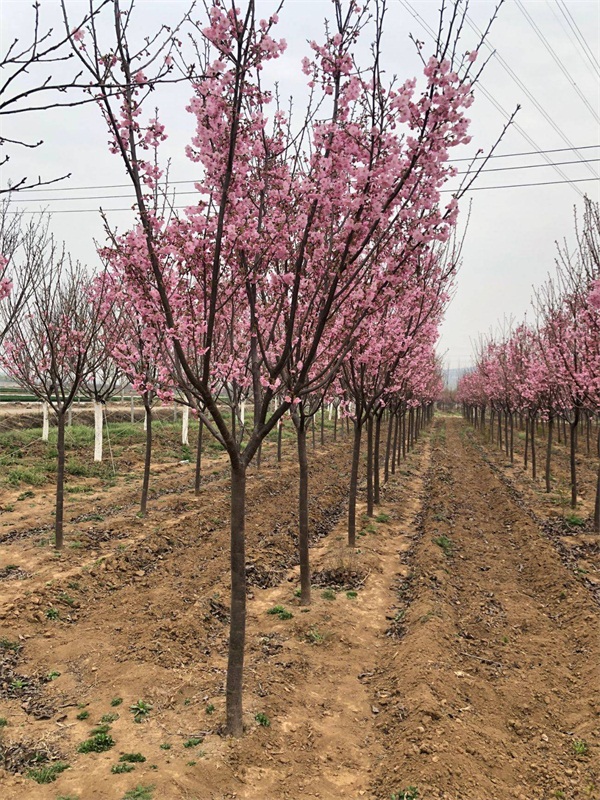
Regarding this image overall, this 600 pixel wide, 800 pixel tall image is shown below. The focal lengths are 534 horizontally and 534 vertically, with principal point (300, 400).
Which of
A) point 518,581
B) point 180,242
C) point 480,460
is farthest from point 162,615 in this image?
point 480,460

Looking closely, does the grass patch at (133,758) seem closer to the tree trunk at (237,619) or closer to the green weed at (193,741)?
the green weed at (193,741)

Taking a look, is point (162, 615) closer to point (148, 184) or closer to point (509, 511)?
point (148, 184)

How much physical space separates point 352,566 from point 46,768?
6093mm

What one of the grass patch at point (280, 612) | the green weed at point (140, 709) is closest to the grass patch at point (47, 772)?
the green weed at point (140, 709)

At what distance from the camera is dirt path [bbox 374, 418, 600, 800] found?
15.3 ft

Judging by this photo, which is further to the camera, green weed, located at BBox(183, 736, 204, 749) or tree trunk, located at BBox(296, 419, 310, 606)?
tree trunk, located at BBox(296, 419, 310, 606)

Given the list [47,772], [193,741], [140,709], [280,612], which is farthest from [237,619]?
[280,612]

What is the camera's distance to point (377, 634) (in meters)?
7.69

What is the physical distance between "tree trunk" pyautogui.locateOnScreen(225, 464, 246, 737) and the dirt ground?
0.22 metres

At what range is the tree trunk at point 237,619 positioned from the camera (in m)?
5.07

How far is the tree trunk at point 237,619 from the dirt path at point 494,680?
1.41m

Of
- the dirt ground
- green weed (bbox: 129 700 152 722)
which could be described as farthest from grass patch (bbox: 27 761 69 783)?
green weed (bbox: 129 700 152 722)

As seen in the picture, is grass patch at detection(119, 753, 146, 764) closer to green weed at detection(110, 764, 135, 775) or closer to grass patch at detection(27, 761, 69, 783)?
green weed at detection(110, 764, 135, 775)

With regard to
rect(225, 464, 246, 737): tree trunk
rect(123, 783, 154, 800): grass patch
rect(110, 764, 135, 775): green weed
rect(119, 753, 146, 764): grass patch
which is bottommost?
rect(119, 753, 146, 764): grass patch
